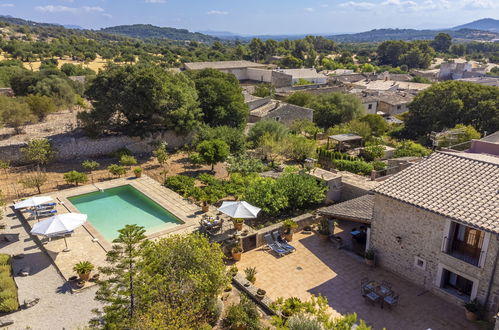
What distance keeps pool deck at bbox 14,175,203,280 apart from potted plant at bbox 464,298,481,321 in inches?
507

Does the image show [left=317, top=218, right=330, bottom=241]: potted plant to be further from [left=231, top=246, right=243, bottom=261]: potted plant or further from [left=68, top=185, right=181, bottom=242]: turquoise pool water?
[left=68, top=185, right=181, bottom=242]: turquoise pool water

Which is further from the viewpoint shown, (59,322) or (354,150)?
(354,150)

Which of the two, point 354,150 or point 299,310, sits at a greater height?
point 299,310

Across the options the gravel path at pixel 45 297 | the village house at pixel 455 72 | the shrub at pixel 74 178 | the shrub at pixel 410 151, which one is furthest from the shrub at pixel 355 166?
the village house at pixel 455 72

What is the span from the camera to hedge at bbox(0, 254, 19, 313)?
1302cm

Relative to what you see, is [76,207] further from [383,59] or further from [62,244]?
[383,59]

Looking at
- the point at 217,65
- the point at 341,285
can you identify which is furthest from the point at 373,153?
the point at 217,65

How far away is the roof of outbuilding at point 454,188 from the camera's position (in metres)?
12.8

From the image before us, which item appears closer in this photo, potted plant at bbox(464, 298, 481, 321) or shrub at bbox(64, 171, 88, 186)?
potted plant at bbox(464, 298, 481, 321)

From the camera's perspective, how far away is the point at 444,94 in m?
45.7

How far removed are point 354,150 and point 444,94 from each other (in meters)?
18.3

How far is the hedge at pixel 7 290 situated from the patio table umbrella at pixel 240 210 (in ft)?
30.9

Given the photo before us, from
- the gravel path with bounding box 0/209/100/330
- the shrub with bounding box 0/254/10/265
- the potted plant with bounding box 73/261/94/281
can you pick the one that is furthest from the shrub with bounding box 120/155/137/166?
the potted plant with bounding box 73/261/94/281

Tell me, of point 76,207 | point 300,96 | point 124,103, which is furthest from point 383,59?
point 76,207
